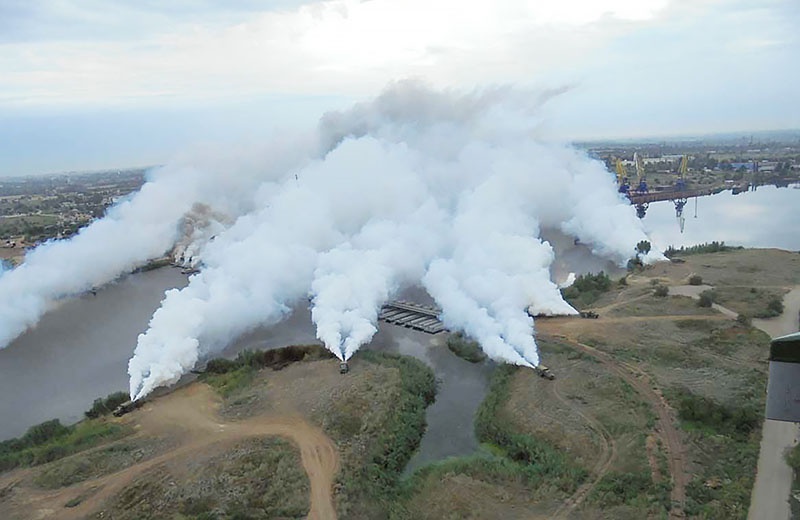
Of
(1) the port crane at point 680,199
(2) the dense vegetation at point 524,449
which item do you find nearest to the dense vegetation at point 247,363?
(2) the dense vegetation at point 524,449

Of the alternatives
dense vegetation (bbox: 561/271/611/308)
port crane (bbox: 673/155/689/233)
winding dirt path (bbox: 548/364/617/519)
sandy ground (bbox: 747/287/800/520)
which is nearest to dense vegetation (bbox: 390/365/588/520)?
winding dirt path (bbox: 548/364/617/519)

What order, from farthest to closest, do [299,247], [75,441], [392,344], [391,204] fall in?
[391,204] < [299,247] < [392,344] < [75,441]

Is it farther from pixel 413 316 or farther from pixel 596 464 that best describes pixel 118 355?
pixel 596 464

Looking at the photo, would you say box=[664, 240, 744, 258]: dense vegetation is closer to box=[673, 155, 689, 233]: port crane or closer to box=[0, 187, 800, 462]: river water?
box=[0, 187, 800, 462]: river water

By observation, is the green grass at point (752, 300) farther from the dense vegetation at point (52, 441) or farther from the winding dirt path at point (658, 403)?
the dense vegetation at point (52, 441)

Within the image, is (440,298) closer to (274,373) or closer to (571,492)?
(274,373)

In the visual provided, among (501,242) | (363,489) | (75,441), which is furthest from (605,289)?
(75,441)

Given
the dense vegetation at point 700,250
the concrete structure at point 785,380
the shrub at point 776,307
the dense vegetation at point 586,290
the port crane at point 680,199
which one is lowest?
the port crane at point 680,199
